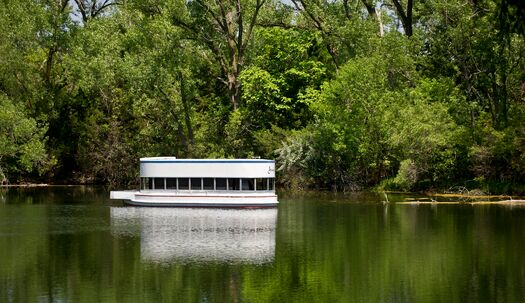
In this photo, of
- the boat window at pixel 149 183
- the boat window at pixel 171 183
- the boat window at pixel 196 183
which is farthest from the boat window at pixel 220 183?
the boat window at pixel 149 183

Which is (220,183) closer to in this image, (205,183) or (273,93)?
(205,183)

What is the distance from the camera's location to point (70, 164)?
99.9m

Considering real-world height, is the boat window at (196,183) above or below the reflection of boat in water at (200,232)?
above

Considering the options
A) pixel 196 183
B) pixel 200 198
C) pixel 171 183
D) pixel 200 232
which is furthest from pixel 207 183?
pixel 200 232

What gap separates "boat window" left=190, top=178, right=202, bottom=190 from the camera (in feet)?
214

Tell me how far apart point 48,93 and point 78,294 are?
6922 cm

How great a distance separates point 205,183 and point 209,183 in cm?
33

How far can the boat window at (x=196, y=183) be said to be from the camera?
65.3 meters

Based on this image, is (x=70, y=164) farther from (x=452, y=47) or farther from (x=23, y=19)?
(x=452, y=47)

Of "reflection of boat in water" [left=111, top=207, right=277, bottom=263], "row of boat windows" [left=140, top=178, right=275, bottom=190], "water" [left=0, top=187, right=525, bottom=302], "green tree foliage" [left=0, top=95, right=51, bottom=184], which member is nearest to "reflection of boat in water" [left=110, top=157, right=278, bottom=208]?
"row of boat windows" [left=140, top=178, right=275, bottom=190]

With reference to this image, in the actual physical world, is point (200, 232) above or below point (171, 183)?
below

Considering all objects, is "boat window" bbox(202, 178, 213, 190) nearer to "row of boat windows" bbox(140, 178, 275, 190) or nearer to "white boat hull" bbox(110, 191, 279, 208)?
"row of boat windows" bbox(140, 178, 275, 190)

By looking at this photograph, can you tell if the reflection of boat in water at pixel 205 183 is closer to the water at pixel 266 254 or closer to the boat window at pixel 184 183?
the boat window at pixel 184 183

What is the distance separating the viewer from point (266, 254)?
→ 4084 centimetres
